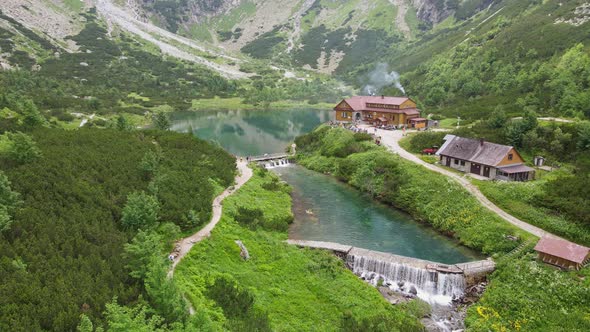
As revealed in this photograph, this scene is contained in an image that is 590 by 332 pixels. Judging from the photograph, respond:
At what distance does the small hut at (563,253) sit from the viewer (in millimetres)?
35031

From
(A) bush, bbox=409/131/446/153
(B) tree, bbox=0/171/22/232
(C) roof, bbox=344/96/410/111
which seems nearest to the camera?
(B) tree, bbox=0/171/22/232

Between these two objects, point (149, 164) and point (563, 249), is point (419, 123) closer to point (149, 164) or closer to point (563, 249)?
point (563, 249)

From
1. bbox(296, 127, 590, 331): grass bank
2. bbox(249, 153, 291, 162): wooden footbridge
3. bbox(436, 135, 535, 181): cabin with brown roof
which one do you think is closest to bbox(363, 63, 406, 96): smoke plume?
bbox(249, 153, 291, 162): wooden footbridge

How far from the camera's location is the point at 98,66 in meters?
184

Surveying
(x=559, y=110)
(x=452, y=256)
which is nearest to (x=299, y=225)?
(x=452, y=256)

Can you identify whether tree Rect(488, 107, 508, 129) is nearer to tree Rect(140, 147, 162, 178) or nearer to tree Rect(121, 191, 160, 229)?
tree Rect(140, 147, 162, 178)

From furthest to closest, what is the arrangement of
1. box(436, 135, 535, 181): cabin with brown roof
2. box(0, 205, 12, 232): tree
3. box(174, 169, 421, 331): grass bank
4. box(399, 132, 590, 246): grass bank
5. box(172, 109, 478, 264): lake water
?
1. box(436, 135, 535, 181): cabin with brown roof
2. box(172, 109, 478, 264): lake water
3. box(399, 132, 590, 246): grass bank
4. box(174, 169, 421, 331): grass bank
5. box(0, 205, 12, 232): tree

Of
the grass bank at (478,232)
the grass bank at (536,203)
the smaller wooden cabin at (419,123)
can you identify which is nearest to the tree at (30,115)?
the grass bank at (478,232)

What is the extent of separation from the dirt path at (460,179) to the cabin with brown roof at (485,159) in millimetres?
2417

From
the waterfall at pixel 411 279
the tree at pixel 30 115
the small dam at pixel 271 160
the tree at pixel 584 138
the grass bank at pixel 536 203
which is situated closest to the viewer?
the waterfall at pixel 411 279

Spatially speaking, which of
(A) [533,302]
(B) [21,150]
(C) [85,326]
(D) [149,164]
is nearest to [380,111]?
(D) [149,164]

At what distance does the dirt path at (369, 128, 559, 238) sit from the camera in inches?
1700

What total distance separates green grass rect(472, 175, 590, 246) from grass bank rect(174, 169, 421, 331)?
20208 millimetres

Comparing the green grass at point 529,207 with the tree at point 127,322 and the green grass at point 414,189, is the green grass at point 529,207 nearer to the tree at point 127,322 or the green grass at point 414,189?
the green grass at point 414,189
